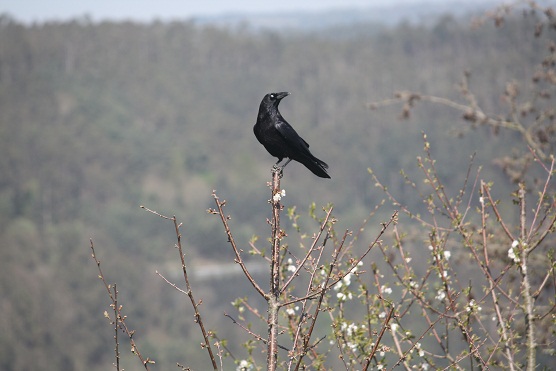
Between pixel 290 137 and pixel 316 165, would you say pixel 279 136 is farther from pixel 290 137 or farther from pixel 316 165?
pixel 316 165

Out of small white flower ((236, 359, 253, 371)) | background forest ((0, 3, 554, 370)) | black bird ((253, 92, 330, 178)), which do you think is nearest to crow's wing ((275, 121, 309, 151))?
black bird ((253, 92, 330, 178))

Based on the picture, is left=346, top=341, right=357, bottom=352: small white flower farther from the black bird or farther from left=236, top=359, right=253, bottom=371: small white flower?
the black bird

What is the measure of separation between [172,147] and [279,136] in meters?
95.4

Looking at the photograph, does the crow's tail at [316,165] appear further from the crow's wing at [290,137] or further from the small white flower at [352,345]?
the small white flower at [352,345]

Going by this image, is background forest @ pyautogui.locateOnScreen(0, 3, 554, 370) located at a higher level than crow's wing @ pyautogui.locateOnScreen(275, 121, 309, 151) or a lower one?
higher

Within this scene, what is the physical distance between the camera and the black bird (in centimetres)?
455

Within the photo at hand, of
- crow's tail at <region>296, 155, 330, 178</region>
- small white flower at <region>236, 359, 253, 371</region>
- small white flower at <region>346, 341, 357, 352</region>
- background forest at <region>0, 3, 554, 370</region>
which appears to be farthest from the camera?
background forest at <region>0, 3, 554, 370</region>

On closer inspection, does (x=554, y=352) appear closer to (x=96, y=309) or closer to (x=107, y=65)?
(x=96, y=309)

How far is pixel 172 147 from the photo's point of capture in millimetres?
99125

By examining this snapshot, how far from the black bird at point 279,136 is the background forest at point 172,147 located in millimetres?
49017

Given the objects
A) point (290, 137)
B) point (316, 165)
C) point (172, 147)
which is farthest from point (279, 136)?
point (172, 147)

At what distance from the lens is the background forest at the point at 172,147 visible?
63500 mm

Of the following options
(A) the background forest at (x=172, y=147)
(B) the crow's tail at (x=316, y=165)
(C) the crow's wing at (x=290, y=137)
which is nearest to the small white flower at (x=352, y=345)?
(B) the crow's tail at (x=316, y=165)

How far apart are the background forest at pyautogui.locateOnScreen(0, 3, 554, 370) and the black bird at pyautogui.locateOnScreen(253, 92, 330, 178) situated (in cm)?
4902
